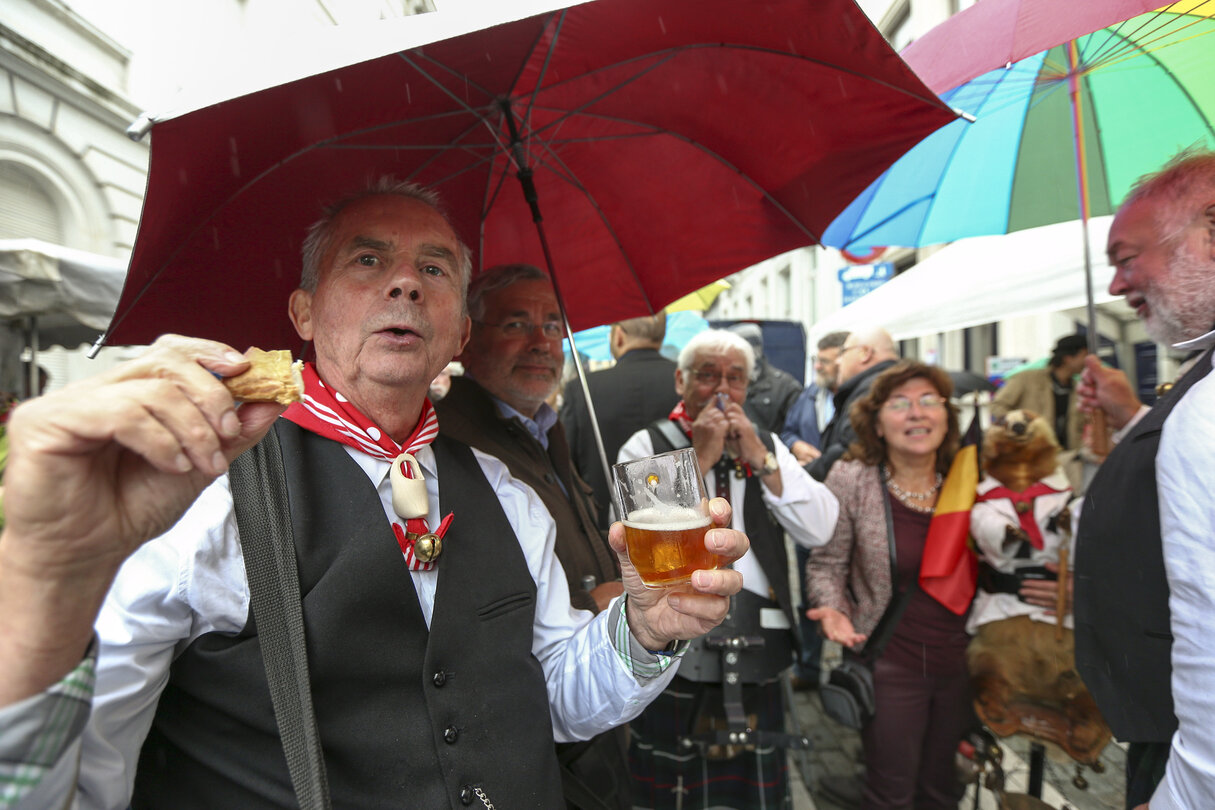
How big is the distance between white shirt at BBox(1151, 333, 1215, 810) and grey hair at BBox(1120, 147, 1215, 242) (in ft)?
2.63

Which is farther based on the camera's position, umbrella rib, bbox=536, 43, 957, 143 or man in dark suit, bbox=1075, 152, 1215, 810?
umbrella rib, bbox=536, 43, 957, 143

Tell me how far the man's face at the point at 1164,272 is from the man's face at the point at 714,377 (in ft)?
4.75

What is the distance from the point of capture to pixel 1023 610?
286 centimetres

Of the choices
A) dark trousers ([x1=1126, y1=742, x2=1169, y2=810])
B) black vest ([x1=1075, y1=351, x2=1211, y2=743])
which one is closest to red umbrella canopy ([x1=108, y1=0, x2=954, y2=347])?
black vest ([x1=1075, y1=351, x2=1211, y2=743])

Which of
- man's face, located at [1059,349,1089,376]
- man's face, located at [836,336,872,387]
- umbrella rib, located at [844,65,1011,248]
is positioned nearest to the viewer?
umbrella rib, located at [844,65,1011,248]

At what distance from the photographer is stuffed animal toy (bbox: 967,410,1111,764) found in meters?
2.57

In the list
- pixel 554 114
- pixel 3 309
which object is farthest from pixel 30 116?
pixel 554 114

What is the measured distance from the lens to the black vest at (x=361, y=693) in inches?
47.3

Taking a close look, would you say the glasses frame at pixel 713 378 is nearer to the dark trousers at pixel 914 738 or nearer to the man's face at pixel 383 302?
the dark trousers at pixel 914 738

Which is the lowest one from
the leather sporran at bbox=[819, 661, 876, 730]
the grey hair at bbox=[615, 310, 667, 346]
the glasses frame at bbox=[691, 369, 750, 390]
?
the leather sporran at bbox=[819, 661, 876, 730]

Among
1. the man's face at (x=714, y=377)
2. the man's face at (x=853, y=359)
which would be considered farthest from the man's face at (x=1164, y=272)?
the man's face at (x=853, y=359)

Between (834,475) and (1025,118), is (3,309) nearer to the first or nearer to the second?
(834,475)

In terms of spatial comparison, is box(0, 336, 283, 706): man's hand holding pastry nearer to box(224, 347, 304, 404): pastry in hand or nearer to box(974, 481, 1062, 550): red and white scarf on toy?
box(224, 347, 304, 404): pastry in hand

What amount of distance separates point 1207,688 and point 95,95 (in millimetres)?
12055
